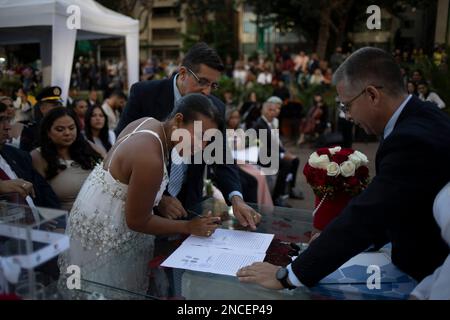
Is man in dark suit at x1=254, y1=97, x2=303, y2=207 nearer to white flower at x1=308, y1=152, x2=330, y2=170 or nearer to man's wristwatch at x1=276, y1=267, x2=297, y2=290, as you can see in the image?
white flower at x1=308, y1=152, x2=330, y2=170

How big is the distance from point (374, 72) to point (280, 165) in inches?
183

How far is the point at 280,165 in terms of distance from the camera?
6.16 m

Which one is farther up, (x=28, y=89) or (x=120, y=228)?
(x=28, y=89)

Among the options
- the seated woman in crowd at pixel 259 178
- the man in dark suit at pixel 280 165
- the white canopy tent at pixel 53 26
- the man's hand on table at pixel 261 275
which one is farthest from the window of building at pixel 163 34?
the man's hand on table at pixel 261 275

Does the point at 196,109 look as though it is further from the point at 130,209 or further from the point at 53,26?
the point at 53,26

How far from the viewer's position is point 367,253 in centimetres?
185

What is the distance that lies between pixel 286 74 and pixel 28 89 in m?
8.57

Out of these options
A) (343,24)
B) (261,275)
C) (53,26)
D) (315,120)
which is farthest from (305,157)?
(343,24)

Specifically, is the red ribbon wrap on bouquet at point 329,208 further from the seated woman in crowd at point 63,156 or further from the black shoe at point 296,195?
the black shoe at point 296,195

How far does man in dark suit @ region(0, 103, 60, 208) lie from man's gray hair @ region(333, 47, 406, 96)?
187 cm
